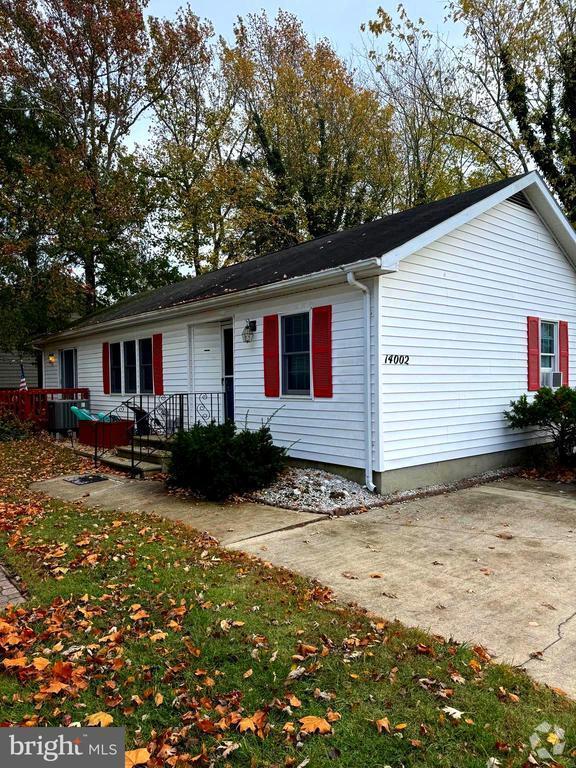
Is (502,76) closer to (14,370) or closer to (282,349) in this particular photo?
(282,349)

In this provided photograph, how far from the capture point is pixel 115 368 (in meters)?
13.7

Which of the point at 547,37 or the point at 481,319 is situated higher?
the point at 547,37

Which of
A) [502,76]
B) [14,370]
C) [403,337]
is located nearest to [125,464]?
[403,337]

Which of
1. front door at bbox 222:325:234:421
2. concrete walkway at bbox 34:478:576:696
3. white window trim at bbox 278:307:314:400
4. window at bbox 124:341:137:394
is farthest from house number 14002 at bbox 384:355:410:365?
window at bbox 124:341:137:394

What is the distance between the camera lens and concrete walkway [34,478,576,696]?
332cm

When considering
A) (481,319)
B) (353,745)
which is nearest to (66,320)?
(481,319)

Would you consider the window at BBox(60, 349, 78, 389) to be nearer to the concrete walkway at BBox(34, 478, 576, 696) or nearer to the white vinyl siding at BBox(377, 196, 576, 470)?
the concrete walkway at BBox(34, 478, 576, 696)

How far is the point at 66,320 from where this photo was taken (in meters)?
19.9

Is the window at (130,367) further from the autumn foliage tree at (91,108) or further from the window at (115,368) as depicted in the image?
the autumn foliage tree at (91,108)

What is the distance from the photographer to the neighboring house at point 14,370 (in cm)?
2561

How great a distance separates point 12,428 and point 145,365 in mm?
4389

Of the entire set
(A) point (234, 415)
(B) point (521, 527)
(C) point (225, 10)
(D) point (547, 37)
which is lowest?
(B) point (521, 527)

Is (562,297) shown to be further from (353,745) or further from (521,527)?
(353,745)

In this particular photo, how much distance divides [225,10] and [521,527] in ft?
81.3
